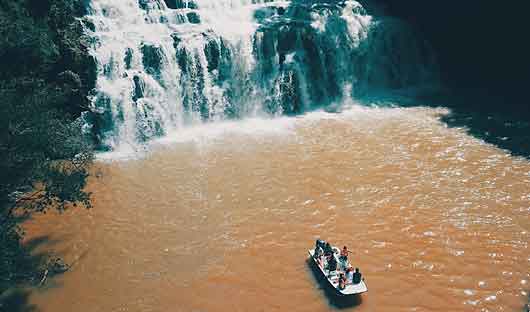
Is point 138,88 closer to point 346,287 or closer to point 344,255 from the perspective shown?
point 344,255

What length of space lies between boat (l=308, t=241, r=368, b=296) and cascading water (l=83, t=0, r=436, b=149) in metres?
15.0

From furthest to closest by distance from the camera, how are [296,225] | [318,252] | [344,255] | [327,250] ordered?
1. [296,225]
2. [318,252]
3. [327,250]
4. [344,255]

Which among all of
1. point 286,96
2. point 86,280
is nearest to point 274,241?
point 86,280

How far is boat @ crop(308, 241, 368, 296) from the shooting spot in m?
12.1

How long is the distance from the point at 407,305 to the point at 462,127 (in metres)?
14.9

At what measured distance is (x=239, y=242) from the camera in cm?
1541

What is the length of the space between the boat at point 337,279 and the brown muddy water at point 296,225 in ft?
1.41

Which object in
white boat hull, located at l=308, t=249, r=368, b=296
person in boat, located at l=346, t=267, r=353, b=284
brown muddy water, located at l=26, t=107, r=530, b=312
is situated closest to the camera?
white boat hull, located at l=308, t=249, r=368, b=296

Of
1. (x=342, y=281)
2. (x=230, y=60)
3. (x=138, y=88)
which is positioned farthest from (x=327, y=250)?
(x=230, y=60)

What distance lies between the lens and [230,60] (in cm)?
2778

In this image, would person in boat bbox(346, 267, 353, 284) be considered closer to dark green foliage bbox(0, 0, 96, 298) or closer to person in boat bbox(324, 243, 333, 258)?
person in boat bbox(324, 243, 333, 258)

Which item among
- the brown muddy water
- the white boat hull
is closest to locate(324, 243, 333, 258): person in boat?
the white boat hull

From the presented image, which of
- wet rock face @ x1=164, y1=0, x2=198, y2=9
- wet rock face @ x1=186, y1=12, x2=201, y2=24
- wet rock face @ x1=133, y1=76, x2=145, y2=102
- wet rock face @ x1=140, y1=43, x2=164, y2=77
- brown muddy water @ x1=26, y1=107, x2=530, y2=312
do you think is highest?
wet rock face @ x1=164, y1=0, x2=198, y2=9

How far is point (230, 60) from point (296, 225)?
50.3ft
